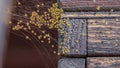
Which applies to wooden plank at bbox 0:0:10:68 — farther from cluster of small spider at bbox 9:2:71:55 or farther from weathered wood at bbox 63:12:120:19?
weathered wood at bbox 63:12:120:19

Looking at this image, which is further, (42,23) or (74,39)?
(42,23)

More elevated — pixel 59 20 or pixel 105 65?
pixel 59 20

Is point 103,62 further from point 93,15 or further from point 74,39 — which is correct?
point 93,15

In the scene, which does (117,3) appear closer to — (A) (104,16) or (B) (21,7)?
(A) (104,16)

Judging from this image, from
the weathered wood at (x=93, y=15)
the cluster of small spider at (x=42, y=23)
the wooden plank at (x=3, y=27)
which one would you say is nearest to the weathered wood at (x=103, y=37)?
the weathered wood at (x=93, y=15)

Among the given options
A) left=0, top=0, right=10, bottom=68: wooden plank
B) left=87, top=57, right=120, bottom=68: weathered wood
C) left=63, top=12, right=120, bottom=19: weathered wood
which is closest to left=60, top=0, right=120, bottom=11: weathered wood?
left=63, top=12, right=120, bottom=19: weathered wood

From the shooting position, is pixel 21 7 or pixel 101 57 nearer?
pixel 101 57

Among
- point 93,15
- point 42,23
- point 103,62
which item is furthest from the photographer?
point 42,23

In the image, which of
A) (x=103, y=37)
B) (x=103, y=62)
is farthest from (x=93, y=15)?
(x=103, y=62)

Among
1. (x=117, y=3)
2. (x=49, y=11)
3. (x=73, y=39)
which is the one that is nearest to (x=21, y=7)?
(x=49, y=11)
